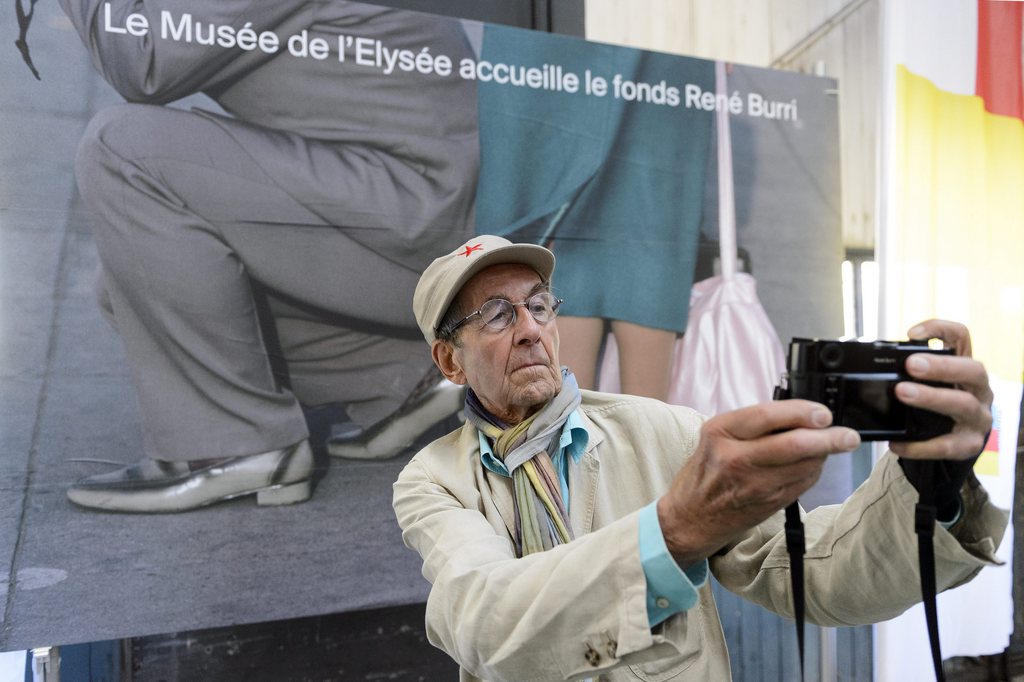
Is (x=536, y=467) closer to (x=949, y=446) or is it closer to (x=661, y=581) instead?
(x=661, y=581)

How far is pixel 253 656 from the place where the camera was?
2.09 metres

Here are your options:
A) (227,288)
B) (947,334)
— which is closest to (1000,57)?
(947,334)

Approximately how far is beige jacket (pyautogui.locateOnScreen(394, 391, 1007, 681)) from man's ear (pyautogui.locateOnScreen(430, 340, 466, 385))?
12 cm

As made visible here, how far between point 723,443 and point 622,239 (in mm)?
1846

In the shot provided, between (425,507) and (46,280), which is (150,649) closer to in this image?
(46,280)

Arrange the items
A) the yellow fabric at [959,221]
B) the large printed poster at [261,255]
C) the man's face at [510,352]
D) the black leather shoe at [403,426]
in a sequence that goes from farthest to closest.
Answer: the yellow fabric at [959,221]
the black leather shoe at [403,426]
the large printed poster at [261,255]
the man's face at [510,352]

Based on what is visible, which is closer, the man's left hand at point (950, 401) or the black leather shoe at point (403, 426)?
the man's left hand at point (950, 401)

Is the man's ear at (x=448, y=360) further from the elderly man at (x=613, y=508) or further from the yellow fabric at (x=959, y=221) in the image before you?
the yellow fabric at (x=959, y=221)

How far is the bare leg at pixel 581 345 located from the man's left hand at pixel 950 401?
5.36 ft

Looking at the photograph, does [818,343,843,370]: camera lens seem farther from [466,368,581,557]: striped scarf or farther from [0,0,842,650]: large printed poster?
[0,0,842,650]: large printed poster

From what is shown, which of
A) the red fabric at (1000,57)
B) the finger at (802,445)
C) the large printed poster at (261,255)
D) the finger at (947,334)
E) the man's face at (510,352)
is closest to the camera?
the finger at (802,445)

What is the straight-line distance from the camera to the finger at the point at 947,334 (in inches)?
34.2

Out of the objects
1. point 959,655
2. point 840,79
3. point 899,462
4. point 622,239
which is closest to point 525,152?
point 622,239

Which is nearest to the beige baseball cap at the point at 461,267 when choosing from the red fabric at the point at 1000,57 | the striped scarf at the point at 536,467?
the striped scarf at the point at 536,467
